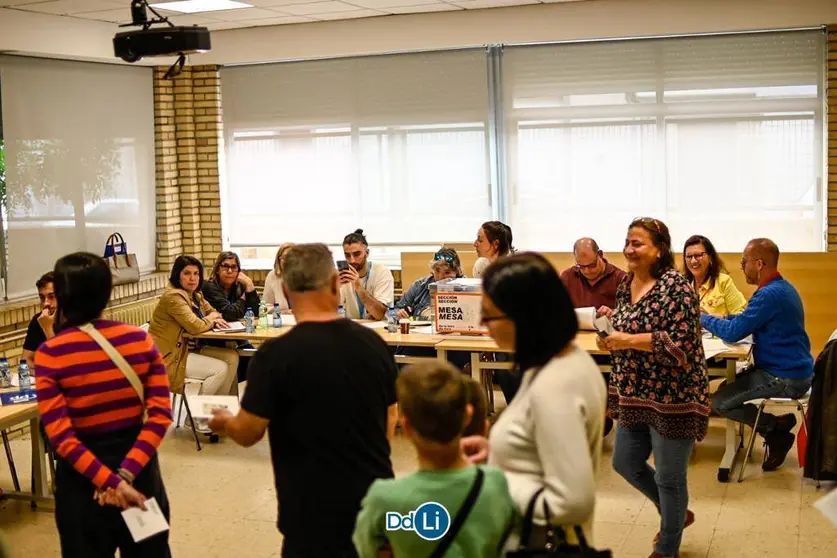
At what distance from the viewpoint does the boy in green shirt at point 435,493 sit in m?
2.27

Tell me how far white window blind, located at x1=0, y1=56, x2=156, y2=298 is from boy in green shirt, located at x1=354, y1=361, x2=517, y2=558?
6722 millimetres

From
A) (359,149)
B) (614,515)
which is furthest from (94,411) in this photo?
(359,149)

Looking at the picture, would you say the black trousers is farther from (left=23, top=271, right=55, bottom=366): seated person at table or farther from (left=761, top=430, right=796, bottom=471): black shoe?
(left=761, top=430, right=796, bottom=471): black shoe

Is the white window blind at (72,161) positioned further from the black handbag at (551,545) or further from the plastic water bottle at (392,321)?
the black handbag at (551,545)

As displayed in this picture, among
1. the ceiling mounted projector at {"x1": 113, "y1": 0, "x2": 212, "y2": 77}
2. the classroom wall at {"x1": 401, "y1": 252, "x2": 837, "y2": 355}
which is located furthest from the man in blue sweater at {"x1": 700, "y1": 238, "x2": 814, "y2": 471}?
the ceiling mounted projector at {"x1": 113, "y1": 0, "x2": 212, "y2": 77}

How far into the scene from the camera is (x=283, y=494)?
9.25 ft

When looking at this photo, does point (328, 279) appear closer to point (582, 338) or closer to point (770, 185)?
point (582, 338)

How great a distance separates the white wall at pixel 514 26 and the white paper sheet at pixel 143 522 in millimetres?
6613

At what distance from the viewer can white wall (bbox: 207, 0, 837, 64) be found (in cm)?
828

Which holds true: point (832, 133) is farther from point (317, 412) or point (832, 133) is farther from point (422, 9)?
point (317, 412)

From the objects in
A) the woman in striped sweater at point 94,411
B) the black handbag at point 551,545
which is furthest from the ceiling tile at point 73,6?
the black handbag at point 551,545

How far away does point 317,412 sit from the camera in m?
2.74

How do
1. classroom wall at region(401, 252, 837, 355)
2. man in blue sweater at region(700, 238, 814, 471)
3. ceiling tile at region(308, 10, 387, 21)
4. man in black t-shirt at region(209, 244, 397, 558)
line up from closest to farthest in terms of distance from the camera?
1. man in black t-shirt at region(209, 244, 397, 558)
2. man in blue sweater at region(700, 238, 814, 471)
3. classroom wall at region(401, 252, 837, 355)
4. ceiling tile at region(308, 10, 387, 21)

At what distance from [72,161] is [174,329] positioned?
2.66m
